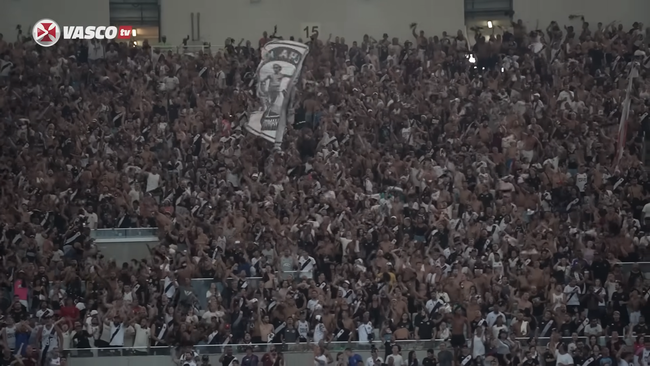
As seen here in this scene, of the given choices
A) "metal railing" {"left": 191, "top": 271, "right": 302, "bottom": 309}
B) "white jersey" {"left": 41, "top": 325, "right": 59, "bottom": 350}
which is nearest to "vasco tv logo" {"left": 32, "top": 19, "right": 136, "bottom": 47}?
"metal railing" {"left": 191, "top": 271, "right": 302, "bottom": 309}

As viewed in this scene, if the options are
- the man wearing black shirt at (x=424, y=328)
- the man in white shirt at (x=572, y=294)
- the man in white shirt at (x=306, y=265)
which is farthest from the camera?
the man in white shirt at (x=306, y=265)

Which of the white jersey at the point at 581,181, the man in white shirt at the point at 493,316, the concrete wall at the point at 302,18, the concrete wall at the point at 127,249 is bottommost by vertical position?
the man in white shirt at the point at 493,316

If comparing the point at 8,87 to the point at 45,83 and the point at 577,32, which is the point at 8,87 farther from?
the point at 577,32

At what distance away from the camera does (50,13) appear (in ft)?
129

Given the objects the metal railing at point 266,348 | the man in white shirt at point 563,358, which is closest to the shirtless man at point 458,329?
the metal railing at point 266,348

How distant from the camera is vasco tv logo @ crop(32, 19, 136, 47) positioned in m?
37.6

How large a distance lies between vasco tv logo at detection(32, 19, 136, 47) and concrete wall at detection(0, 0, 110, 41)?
0.34m

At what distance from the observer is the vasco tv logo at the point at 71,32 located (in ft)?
123

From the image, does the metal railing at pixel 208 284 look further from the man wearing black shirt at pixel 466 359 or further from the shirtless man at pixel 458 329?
the man wearing black shirt at pixel 466 359

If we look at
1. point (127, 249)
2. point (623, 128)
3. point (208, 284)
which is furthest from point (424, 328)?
point (623, 128)

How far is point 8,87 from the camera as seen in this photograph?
33.8 m

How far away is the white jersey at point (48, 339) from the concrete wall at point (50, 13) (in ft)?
55.3

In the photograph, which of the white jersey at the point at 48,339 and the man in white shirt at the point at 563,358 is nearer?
the white jersey at the point at 48,339

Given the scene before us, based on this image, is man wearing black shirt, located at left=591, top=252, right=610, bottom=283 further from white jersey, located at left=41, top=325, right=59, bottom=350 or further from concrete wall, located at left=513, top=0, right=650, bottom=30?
concrete wall, located at left=513, top=0, right=650, bottom=30
